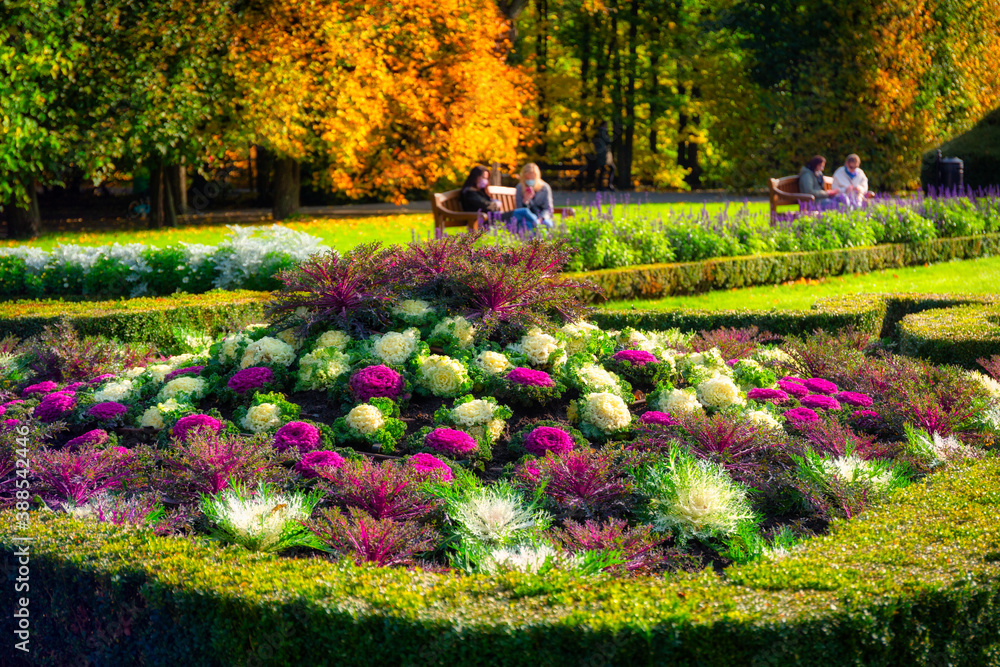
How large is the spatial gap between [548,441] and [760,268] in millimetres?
7638

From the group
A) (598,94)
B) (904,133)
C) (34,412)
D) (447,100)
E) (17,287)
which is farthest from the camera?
Result: (598,94)

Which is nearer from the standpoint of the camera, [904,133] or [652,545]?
[652,545]

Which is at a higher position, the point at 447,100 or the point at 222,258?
the point at 447,100

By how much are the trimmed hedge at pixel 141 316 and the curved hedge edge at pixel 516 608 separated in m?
4.06

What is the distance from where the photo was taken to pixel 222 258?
29.6 feet

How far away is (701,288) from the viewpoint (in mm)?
10773

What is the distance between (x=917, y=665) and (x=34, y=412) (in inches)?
170

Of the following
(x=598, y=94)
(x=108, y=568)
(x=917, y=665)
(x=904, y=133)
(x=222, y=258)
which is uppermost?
(x=598, y=94)

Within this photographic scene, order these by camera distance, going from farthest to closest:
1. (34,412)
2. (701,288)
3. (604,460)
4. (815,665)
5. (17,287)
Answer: (701,288)
(17,287)
(34,412)
(604,460)
(815,665)

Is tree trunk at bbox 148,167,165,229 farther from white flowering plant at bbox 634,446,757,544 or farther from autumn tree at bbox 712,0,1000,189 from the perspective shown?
white flowering plant at bbox 634,446,757,544

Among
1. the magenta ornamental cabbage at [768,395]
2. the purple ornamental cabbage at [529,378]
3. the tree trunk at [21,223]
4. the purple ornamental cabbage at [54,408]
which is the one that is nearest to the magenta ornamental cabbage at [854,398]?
the magenta ornamental cabbage at [768,395]

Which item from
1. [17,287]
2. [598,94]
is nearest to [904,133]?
[598,94]

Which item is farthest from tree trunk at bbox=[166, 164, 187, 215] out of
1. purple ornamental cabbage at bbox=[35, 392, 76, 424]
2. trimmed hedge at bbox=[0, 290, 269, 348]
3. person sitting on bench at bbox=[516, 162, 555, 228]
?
purple ornamental cabbage at bbox=[35, 392, 76, 424]

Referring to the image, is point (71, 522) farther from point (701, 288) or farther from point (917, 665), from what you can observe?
point (701, 288)
